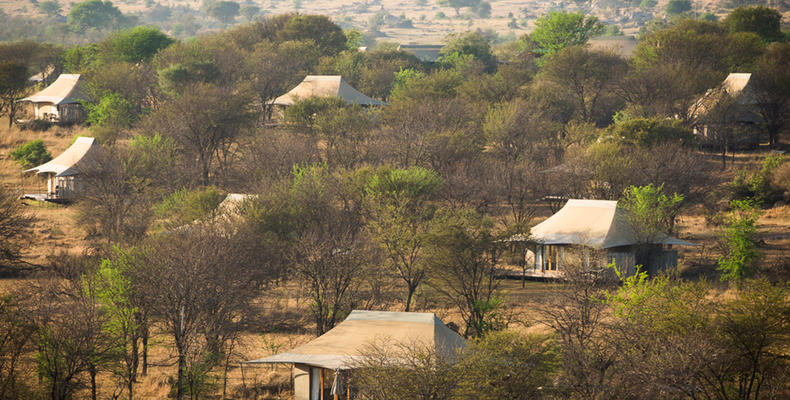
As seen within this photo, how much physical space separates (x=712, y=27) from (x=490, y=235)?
61409 mm

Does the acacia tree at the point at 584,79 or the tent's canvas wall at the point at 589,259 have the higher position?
the acacia tree at the point at 584,79

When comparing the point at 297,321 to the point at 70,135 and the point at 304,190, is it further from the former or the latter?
the point at 70,135

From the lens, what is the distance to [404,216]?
41.6 m

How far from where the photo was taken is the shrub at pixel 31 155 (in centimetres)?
6309

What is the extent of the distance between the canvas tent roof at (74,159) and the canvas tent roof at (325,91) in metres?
19.2

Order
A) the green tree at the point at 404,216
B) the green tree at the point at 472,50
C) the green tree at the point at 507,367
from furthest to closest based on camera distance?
the green tree at the point at 472,50, the green tree at the point at 404,216, the green tree at the point at 507,367

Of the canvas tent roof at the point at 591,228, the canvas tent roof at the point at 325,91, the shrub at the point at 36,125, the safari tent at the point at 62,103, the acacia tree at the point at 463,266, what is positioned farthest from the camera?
the safari tent at the point at 62,103

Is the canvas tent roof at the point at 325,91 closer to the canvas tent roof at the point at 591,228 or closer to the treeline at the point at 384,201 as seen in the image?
the treeline at the point at 384,201

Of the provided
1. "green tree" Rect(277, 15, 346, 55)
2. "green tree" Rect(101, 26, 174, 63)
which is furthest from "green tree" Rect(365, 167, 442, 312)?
"green tree" Rect(277, 15, 346, 55)

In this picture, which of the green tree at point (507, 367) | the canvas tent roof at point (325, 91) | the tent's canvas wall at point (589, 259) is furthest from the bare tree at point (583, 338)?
the canvas tent roof at point (325, 91)

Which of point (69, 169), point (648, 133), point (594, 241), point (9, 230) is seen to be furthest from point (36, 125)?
point (594, 241)

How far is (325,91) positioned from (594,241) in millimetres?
36917

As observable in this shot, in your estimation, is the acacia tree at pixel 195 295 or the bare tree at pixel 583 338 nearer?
the bare tree at pixel 583 338

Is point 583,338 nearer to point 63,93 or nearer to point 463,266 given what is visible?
point 463,266
